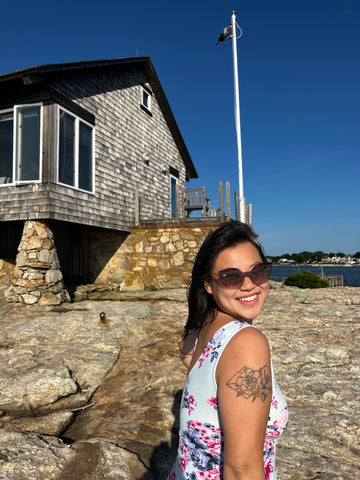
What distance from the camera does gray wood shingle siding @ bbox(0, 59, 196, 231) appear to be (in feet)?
27.8

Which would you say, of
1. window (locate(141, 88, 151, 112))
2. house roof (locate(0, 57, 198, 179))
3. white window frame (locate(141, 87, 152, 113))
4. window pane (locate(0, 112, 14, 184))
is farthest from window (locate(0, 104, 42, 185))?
window (locate(141, 88, 151, 112))

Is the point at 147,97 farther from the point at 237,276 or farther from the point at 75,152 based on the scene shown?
the point at 237,276

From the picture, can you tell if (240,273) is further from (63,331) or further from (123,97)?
(123,97)

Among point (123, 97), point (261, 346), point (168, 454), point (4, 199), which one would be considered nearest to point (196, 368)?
point (261, 346)

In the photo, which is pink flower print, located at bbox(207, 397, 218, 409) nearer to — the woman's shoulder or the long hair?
the woman's shoulder

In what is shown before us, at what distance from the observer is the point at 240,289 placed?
4.68ft

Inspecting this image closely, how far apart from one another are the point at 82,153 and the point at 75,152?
0.43 m

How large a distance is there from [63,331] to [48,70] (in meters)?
Result: 5.99

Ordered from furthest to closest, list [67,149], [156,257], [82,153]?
[156,257] → [82,153] → [67,149]

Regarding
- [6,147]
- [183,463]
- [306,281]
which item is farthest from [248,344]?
[306,281]

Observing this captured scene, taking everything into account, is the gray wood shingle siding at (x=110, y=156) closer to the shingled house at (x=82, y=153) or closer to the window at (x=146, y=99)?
the shingled house at (x=82, y=153)

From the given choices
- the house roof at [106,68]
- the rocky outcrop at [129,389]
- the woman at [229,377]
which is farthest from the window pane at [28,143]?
the woman at [229,377]

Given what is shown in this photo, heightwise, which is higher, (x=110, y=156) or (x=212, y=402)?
(x=110, y=156)

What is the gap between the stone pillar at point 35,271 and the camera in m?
8.23
